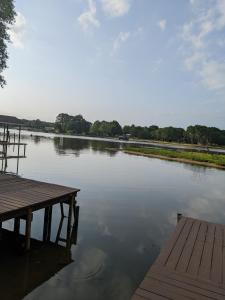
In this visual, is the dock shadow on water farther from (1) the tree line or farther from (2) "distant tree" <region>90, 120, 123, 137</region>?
(2) "distant tree" <region>90, 120, 123, 137</region>

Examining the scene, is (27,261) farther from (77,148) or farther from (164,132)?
(164,132)

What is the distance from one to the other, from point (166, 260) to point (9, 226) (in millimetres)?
7409

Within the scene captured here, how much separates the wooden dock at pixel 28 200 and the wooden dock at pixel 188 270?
15.5 feet

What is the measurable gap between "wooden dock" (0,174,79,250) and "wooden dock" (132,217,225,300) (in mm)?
4726

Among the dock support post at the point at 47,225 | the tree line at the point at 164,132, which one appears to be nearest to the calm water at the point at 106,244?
the dock support post at the point at 47,225

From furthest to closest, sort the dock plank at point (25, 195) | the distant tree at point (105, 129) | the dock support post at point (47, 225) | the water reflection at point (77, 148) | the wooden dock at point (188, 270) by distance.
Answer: the distant tree at point (105, 129) → the water reflection at point (77, 148) → the dock support post at point (47, 225) → the dock plank at point (25, 195) → the wooden dock at point (188, 270)

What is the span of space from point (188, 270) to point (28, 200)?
6011 millimetres

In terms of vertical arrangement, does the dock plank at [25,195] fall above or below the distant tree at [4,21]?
below

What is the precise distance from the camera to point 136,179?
2780 centimetres

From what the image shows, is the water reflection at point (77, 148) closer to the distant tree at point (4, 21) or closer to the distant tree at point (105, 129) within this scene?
the distant tree at point (4, 21)

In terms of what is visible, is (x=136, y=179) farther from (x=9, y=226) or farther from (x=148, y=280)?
(x=148, y=280)

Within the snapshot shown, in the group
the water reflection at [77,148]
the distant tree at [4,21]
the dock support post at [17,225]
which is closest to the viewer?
the dock support post at [17,225]

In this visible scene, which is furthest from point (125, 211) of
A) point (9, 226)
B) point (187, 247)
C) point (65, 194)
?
point (187, 247)

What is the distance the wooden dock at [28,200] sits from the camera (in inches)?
377
